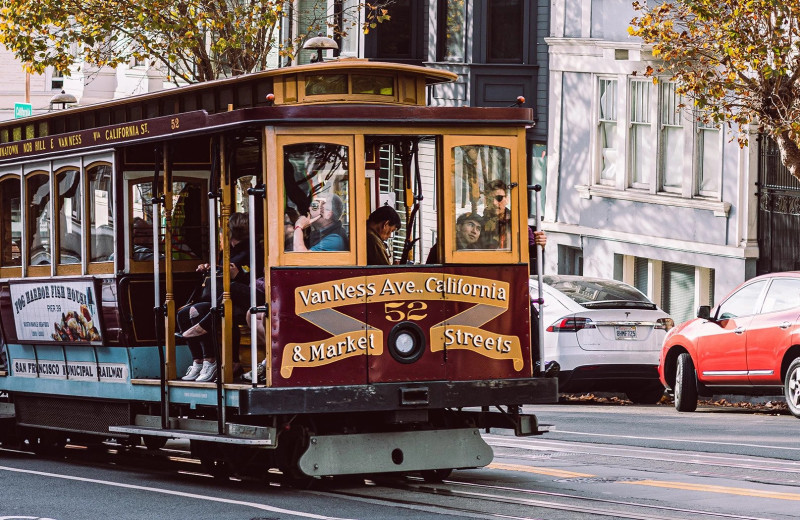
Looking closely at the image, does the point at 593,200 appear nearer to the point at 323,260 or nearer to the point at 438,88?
the point at 438,88

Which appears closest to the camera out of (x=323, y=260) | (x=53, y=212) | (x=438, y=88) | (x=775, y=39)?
(x=323, y=260)

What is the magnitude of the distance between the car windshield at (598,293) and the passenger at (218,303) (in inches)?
326

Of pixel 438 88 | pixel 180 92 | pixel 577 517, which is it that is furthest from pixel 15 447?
pixel 438 88

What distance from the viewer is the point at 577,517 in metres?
10.6

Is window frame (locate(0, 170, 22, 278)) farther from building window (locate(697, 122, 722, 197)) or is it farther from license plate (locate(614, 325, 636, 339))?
building window (locate(697, 122, 722, 197))

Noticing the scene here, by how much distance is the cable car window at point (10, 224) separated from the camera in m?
15.2

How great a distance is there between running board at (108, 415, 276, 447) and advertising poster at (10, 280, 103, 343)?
0.93 m

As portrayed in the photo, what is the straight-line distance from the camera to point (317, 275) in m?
11.6

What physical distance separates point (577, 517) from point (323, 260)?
2.50 meters

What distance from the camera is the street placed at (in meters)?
→ 11.0

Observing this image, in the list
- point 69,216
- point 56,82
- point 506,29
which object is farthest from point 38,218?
point 56,82

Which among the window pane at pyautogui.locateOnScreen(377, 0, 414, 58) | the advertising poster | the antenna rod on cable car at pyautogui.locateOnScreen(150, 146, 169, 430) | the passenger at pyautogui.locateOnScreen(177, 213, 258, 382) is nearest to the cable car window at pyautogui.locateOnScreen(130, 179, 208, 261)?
the antenna rod on cable car at pyautogui.locateOnScreen(150, 146, 169, 430)

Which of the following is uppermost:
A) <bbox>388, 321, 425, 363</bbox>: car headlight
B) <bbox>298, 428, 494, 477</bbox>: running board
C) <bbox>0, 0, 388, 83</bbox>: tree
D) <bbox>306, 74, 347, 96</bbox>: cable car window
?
<bbox>0, 0, 388, 83</bbox>: tree

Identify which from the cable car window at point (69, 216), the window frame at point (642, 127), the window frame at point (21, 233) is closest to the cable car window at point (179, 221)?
the cable car window at point (69, 216)
